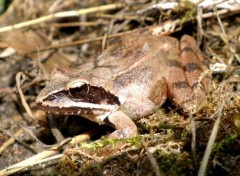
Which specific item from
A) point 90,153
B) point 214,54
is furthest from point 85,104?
point 214,54

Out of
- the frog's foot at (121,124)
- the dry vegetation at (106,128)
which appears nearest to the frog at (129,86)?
the frog's foot at (121,124)

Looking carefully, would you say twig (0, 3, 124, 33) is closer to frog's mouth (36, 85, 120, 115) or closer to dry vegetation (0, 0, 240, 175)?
dry vegetation (0, 0, 240, 175)

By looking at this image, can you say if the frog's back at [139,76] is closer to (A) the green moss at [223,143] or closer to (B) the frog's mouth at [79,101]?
(B) the frog's mouth at [79,101]

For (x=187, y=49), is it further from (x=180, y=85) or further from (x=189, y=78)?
(x=180, y=85)

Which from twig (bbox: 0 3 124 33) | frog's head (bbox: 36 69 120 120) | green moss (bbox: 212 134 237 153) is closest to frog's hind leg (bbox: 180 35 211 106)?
green moss (bbox: 212 134 237 153)

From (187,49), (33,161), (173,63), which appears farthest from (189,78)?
(33,161)

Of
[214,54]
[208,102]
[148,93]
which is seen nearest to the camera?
[208,102]

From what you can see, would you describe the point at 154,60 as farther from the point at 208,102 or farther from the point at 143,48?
the point at 208,102

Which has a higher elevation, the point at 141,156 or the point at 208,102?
the point at 208,102
